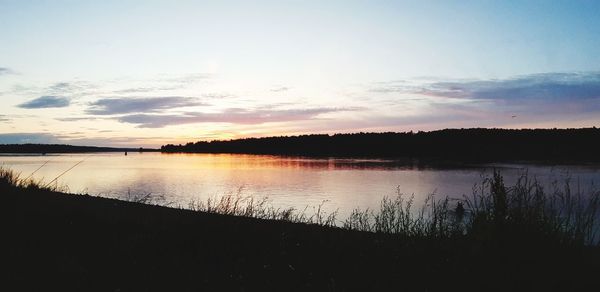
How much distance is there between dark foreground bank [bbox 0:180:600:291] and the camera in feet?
18.3

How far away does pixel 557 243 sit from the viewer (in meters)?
6.66

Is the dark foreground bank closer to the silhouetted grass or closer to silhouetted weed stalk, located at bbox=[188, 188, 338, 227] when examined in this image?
the silhouetted grass

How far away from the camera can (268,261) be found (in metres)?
6.64

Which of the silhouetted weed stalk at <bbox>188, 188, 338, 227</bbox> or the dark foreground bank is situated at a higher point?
the dark foreground bank

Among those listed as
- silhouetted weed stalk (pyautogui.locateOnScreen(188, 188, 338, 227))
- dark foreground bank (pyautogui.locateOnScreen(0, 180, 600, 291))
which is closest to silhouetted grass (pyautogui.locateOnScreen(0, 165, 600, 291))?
dark foreground bank (pyautogui.locateOnScreen(0, 180, 600, 291))

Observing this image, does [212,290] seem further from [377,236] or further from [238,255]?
[377,236]

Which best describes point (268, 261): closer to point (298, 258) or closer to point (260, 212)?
point (298, 258)

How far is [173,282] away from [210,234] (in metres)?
2.30

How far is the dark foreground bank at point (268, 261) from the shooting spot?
5578 mm

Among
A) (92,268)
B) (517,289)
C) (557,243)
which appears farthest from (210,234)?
(557,243)

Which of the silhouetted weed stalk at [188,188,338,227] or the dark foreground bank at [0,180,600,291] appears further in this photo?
the silhouetted weed stalk at [188,188,338,227]

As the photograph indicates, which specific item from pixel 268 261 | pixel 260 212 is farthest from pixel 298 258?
pixel 260 212

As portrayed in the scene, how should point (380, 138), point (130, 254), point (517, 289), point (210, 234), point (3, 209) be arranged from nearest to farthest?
1. point (517, 289)
2. point (130, 254)
3. point (210, 234)
4. point (3, 209)
5. point (380, 138)

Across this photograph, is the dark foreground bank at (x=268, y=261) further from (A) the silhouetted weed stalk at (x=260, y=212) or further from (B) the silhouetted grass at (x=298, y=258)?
(A) the silhouetted weed stalk at (x=260, y=212)
